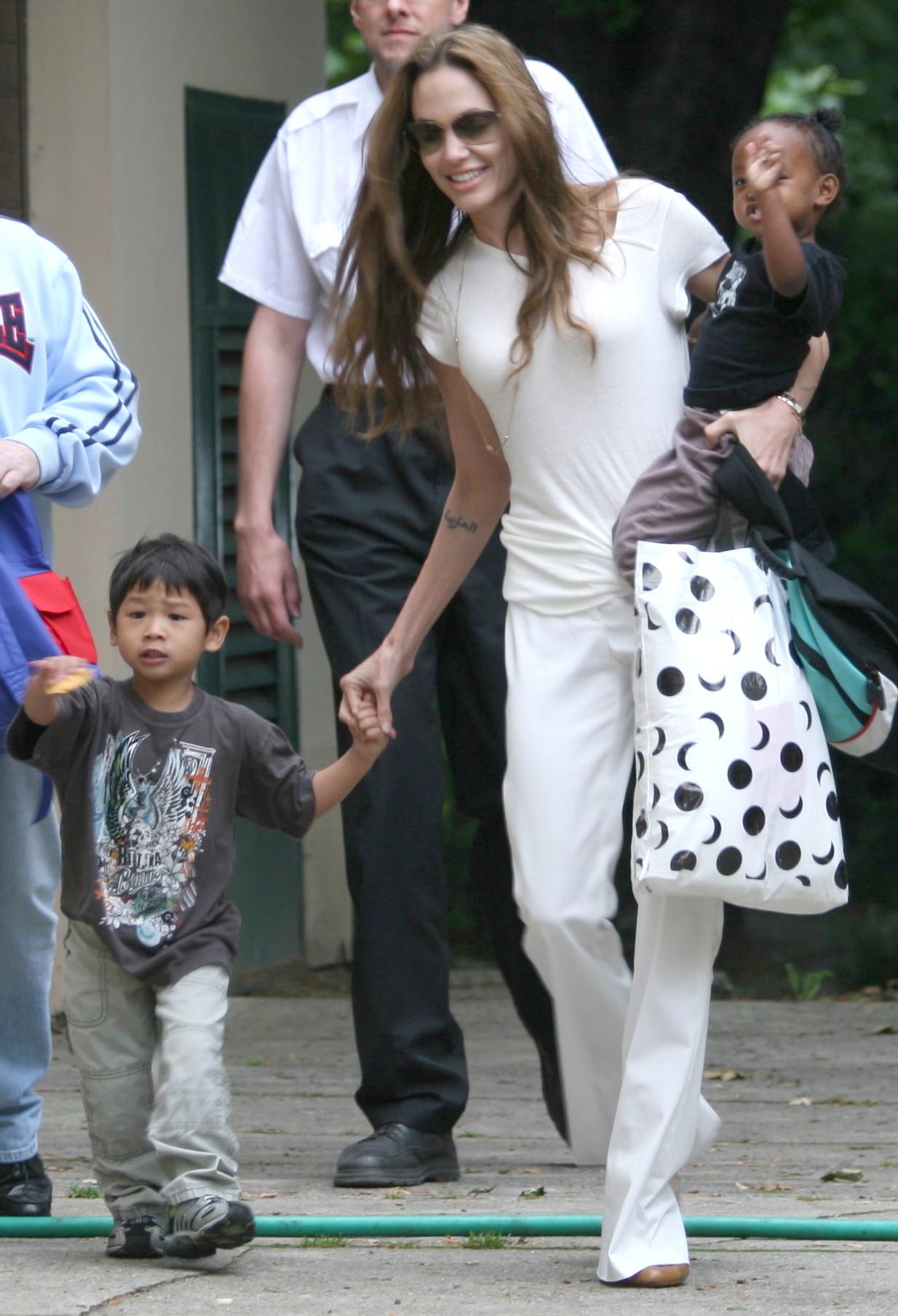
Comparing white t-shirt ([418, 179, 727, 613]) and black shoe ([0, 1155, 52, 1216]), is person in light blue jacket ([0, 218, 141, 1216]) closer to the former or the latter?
black shoe ([0, 1155, 52, 1216])

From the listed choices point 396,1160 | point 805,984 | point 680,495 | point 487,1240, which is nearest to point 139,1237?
point 487,1240

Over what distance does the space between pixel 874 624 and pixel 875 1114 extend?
229 centimetres

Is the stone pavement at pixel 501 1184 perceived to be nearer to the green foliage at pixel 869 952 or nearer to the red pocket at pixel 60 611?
the red pocket at pixel 60 611

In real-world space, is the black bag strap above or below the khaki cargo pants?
above

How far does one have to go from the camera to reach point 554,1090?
15.0 ft

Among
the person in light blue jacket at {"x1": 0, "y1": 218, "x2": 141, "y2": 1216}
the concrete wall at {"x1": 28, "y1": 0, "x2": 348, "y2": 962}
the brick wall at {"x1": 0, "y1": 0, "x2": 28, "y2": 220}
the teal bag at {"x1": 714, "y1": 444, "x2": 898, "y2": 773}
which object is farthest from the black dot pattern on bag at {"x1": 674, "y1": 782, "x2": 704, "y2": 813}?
the brick wall at {"x1": 0, "y1": 0, "x2": 28, "y2": 220}

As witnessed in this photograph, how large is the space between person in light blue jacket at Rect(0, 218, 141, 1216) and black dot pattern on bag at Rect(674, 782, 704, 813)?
127 cm

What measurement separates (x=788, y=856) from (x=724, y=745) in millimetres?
196

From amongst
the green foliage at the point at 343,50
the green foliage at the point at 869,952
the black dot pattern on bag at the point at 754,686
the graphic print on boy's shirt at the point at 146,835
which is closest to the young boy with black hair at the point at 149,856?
the graphic print on boy's shirt at the point at 146,835

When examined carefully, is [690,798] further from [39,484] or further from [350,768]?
[39,484]

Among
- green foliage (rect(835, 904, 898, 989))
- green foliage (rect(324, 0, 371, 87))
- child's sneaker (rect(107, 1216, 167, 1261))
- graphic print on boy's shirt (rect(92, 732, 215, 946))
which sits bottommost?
green foliage (rect(835, 904, 898, 989))

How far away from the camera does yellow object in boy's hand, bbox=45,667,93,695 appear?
139 inches

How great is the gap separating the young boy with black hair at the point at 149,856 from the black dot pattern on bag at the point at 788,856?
693 millimetres

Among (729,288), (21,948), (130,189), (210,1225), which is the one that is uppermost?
(130,189)
